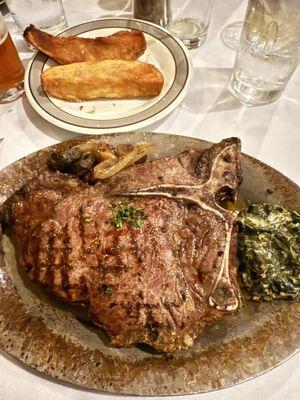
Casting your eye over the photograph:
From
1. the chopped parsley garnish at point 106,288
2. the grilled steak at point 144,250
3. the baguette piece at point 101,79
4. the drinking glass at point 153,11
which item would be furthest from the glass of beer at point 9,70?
the chopped parsley garnish at point 106,288

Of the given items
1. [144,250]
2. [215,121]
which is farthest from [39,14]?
[144,250]

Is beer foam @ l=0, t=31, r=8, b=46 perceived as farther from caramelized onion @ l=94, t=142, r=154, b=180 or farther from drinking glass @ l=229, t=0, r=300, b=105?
drinking glass @ l=229, t=0, r=300, b=105

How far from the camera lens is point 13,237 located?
1.86 m

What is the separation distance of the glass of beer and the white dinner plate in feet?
0.39

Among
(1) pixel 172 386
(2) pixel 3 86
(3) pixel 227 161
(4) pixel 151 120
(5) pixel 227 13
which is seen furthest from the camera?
(5) pixel 227 13

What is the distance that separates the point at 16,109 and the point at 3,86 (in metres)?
0.18

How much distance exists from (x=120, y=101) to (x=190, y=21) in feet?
3.28

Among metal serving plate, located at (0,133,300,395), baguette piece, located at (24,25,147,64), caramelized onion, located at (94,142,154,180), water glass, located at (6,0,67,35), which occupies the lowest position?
metal serving plate, located at (0,133,300,395)

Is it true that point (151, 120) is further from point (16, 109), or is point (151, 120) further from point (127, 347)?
point (127, 347)

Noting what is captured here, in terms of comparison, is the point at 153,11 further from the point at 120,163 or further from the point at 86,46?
the point at 120,163

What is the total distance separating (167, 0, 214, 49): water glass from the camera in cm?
281

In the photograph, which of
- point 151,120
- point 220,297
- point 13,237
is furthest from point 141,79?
point 220,297

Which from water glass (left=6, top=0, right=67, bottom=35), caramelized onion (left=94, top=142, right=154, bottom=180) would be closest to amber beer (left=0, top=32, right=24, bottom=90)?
water glass (left=6, top=0, right=67, bottom=35)

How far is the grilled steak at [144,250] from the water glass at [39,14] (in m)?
1.74
